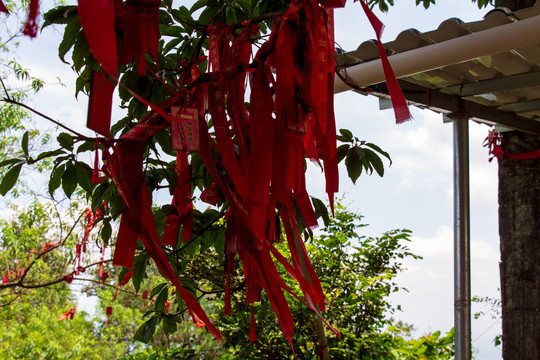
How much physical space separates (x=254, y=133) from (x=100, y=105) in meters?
0.16

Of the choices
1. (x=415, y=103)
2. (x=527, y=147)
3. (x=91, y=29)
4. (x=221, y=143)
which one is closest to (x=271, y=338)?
(x=415, y=103)

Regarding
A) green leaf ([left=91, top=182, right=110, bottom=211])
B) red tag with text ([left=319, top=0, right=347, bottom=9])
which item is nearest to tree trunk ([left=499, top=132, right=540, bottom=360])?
green leaf ([left=91, top=182, right=110, bottom=211])

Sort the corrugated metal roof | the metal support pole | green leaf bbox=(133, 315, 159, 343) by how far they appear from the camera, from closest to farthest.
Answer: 1. green leaf bbox=(133, 315, 159, 343)
2. the corrugated metal roof
3. the metal support pole

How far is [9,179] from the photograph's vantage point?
3.33ft

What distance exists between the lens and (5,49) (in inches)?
191

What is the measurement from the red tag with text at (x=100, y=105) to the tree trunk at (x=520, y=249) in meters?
2.64

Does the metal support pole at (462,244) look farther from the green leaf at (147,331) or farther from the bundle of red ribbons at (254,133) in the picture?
the bundle of red ribbons at (254,133)

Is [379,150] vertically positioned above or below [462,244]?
below

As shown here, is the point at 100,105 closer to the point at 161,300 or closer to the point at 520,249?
the point at 161,300

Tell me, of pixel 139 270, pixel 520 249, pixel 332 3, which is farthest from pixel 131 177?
pixel 520 249

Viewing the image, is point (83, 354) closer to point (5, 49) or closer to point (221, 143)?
point (5, 49)

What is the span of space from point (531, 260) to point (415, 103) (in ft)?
3.27

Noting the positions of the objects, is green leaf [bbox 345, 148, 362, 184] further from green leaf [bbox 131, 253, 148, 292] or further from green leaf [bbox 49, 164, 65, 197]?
green leaf [bbox 49, 164, 65, 197]

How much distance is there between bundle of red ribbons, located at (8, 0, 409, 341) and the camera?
Answer: 55cm
